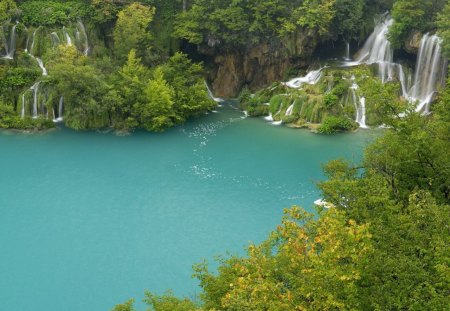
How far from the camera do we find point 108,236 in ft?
85.5

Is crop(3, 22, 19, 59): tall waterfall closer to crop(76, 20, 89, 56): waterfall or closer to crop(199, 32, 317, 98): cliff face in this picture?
crop(76, 20, 89, 56): waterfall

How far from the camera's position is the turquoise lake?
22891mm

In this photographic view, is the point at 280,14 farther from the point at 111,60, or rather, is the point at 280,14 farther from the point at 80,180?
the point at 80,180

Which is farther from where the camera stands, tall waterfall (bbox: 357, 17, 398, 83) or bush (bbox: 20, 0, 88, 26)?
bush (bbox: 20, 0, 88, 26)

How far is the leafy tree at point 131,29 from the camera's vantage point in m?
41.2

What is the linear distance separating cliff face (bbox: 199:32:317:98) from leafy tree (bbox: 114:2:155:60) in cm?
576

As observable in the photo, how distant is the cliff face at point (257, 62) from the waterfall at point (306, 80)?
154 centimetres

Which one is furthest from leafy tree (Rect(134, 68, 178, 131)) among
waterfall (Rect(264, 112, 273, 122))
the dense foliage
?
waterfall (Rect(264, 112, 273, 122))

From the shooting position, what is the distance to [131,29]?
136ft

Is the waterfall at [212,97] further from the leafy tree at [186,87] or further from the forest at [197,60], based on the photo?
the leafy tree at [186,87]

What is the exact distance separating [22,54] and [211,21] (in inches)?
590

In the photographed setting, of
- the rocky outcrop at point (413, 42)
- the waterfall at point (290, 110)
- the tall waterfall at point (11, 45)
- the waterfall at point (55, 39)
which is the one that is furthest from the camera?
the waterfall at point (55, 39)

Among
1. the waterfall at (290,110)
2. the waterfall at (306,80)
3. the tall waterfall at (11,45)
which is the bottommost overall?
the waterfall at (290,110)

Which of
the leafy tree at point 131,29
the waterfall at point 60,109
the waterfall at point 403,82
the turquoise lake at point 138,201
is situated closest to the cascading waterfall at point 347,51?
the waterfall at point 403,82
